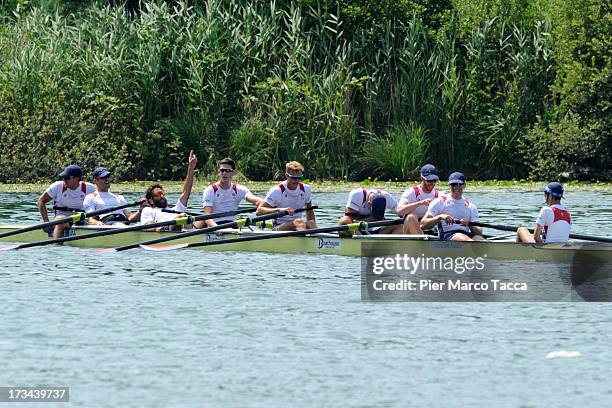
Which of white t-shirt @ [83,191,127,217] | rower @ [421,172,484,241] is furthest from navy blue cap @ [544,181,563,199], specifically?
white t-shirt @ [83,191,127,217]

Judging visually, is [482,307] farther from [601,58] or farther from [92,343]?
[601,58]

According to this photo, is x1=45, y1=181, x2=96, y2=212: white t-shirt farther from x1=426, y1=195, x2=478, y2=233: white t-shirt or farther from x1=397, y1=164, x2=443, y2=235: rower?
x1=426, y1=195, x2=478, y2=233: white t-shirt

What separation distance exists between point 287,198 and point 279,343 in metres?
6.67

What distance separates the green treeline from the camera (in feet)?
98.9

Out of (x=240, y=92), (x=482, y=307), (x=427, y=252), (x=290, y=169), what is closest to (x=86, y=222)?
(x=290, y=169)

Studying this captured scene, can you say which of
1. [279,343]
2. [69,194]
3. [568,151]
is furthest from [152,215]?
[568,151]

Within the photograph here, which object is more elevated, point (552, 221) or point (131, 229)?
point (552, 221)

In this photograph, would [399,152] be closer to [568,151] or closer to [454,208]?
[568,151]

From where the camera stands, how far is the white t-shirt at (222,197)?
18281 mm

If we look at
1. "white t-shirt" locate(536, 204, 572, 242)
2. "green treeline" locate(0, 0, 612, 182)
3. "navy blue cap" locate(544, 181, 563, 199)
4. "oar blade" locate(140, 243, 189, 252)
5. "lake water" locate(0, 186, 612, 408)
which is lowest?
"lake water" locate(0, 186, 612, 408)

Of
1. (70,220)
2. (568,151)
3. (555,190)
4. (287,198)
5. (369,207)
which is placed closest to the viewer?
(555,190)

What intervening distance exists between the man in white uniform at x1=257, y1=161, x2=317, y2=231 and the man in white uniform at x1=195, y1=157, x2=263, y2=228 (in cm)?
41

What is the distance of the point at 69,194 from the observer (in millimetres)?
19109

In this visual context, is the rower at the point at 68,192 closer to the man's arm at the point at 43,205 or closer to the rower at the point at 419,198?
the man's arm at the point at 43,205
